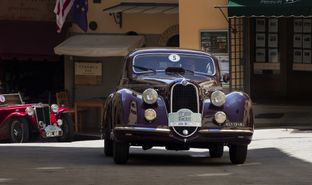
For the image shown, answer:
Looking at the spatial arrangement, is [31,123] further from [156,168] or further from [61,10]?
[156,168]

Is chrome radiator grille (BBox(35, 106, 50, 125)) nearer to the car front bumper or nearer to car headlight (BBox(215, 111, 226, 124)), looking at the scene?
the car front bumper

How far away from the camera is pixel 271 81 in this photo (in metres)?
21.0

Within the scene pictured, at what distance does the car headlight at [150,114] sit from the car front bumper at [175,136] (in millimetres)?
143

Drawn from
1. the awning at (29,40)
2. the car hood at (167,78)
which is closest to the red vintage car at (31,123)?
the awning at (29,40)

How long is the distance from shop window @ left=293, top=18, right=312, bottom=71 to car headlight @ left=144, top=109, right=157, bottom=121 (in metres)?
11.1

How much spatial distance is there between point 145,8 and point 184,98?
12.1 m

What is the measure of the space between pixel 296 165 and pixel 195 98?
2.02 metres

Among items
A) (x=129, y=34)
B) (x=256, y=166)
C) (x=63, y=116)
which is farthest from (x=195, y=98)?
(x=129, y=34)

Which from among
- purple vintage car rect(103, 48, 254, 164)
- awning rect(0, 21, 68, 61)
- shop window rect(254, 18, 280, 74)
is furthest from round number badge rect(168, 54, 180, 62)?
awning rect(0, 21, 68, 61)

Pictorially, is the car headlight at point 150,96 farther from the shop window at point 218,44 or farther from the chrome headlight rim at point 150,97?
the shop window at point 218,44

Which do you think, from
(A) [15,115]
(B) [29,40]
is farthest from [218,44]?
(B) [29,40]

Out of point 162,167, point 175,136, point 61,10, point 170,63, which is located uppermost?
point 61,10

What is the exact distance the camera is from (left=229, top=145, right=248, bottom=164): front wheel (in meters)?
10.6

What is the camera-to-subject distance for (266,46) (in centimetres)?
2047
